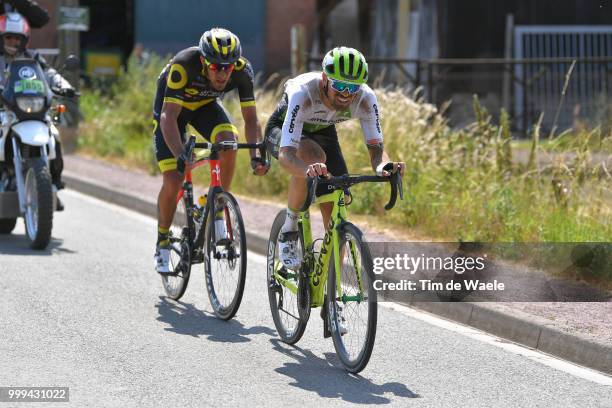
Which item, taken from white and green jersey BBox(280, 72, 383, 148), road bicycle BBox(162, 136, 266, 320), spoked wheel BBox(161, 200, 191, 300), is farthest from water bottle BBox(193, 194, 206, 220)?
white and green jersey BBox(280, 72, 383, 148)

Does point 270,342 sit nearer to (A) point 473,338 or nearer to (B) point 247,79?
(A) point 473,338

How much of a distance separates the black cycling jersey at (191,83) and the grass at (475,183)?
2985 mm

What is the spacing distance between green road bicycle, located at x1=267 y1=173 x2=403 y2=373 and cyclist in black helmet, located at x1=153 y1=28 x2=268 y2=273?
92cm

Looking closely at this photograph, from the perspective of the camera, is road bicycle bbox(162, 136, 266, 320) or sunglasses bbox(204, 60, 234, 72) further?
sunglasses bbox(204, 60, 234, 72)

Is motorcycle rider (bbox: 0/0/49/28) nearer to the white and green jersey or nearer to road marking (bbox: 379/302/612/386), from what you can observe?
road marking (bbox: 379/302/612/386)

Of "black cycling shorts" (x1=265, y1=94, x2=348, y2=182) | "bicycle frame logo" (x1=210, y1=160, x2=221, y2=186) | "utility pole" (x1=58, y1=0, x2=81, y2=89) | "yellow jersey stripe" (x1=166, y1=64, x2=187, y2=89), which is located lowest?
"bicycle frame logo" (x1=210, y1=160, x2=221, y2=186)

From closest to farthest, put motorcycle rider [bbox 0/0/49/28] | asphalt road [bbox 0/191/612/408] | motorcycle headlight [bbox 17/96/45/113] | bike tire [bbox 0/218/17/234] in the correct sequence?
1. asphalt road [bbox 0/191/612/408]
2. motorcycle headlight [bbox 17/96/45/113]
3. bike tire [bbox 0/218/17/234]
4. motorcycle rider [bbox 0/0/49/28]

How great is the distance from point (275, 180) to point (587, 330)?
776 centimetres

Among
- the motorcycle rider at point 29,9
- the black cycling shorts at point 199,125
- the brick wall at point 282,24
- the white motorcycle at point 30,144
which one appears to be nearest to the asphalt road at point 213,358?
the white motorcycle at point 30,144

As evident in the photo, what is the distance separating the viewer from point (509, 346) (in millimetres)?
7992

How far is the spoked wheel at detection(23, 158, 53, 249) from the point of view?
35.8 feet

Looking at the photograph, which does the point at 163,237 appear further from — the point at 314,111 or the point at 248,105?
the point at 314,111

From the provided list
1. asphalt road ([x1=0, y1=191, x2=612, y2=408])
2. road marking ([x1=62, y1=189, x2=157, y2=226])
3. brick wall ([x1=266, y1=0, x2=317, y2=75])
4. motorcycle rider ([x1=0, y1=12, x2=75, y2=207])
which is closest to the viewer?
asphalt road ([x1=0, y1=191, x2=612, y2=408])

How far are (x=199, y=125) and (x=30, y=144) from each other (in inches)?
94.3
